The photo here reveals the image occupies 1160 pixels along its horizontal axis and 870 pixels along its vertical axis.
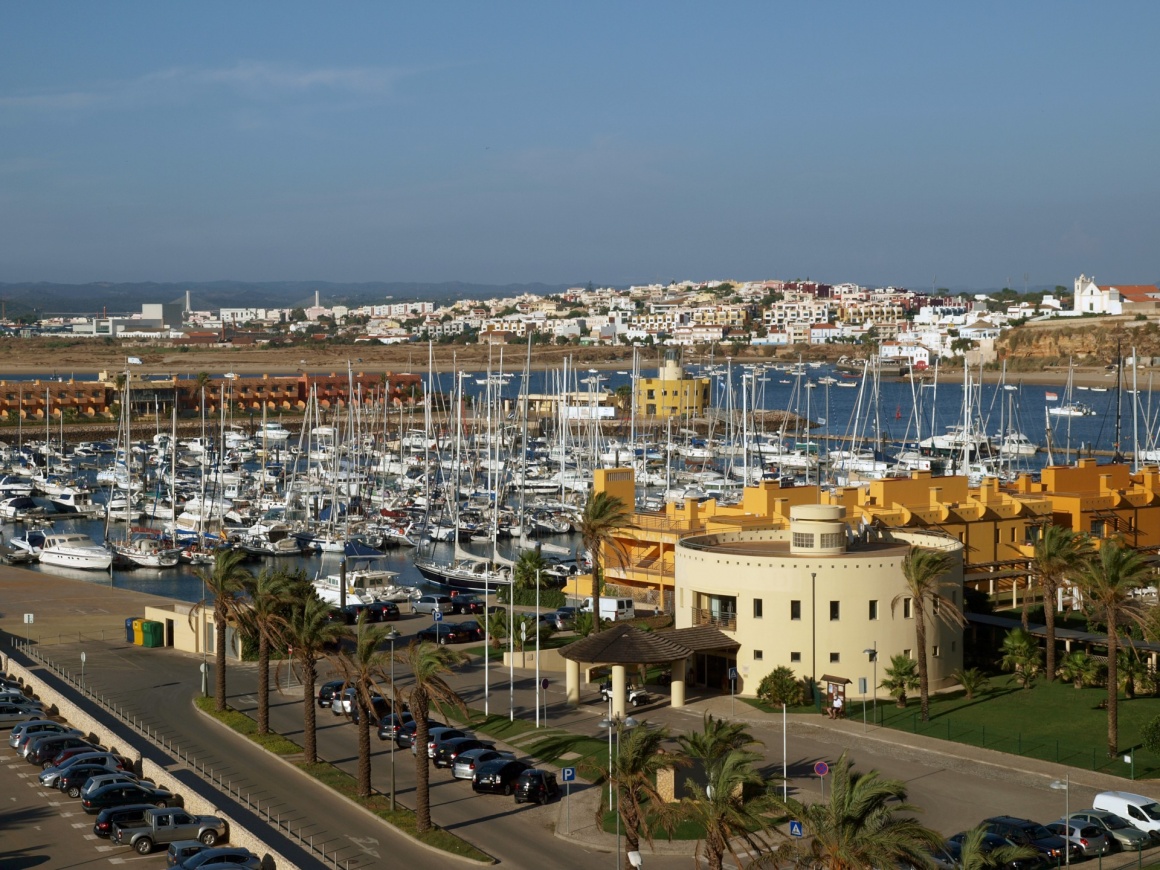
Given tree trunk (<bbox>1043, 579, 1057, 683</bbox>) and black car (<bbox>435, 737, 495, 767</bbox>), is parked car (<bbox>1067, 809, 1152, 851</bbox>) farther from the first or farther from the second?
black car (<bbox>435, 737, 495, 767</bbox>)

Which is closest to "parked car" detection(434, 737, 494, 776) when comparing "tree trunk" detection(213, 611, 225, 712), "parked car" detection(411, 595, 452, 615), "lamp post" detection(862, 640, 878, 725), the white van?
"tree trunk" detection(213, 611, 225, 712)

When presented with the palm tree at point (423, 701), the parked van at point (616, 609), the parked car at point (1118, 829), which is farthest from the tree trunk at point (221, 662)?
the parked car at point (1118, 829)

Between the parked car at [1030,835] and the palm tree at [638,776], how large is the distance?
4.72 meters

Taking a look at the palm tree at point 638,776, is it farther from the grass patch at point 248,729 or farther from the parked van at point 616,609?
the parked van at point 616,609

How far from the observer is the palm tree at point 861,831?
53.9ft

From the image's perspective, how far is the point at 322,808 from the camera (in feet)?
79.2

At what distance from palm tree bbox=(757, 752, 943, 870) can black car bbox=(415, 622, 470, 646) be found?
21.0 m

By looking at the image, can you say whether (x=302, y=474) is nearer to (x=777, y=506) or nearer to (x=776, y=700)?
(x=777, y=506)

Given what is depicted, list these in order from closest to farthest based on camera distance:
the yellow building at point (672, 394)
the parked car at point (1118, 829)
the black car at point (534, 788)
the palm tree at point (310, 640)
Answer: the parked car at point (1118, 829) < the black car at point (534, 788) < the palm tree at point (310, 640) < the yellow building at point (672, 394)

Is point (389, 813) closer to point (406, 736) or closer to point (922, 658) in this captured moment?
point (406, 736)

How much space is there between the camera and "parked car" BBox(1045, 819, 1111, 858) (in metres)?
21.5

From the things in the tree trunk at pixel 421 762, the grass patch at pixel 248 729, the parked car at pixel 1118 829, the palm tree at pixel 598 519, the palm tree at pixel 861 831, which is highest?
the palm tree at pixel 598 519

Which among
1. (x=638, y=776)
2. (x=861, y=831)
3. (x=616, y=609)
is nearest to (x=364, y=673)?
(x=638, y=776)

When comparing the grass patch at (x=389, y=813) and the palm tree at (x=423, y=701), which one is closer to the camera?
the grass patch at (x=389, y=813)
